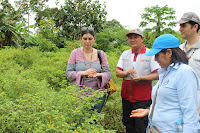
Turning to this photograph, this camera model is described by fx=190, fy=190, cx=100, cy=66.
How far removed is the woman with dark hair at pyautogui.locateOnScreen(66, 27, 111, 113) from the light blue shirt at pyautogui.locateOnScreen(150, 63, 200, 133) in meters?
1.19

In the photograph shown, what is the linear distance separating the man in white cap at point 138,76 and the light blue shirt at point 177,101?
1.13 m

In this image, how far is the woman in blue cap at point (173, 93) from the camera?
1552 millimetres

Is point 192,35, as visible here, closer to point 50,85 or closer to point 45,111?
point 45,111

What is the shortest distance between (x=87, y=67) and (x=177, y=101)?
158cm

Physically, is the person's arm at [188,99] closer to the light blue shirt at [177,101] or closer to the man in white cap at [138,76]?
the light blue shirt at [177,101]

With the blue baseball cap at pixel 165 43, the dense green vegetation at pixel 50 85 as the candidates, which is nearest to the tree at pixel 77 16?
the dense green vegetation at pixel 50 85

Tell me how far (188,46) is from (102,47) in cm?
1271

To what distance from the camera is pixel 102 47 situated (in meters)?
15.1

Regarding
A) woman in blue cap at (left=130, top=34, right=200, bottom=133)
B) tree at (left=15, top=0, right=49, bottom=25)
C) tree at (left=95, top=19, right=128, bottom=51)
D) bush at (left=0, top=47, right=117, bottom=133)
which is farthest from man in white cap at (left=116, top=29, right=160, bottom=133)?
tree at (left=15, top=0, right=49, bottom=25)

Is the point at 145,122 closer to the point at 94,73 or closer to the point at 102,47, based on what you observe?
the point at 94,73

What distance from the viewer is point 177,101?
164 centimetres

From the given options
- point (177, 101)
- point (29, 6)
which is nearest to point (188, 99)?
point (177, 101)

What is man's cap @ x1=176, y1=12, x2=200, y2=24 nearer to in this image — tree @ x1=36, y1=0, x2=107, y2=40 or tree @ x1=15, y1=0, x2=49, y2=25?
tree @ x1=36, y1=0, x2=107, y2=40

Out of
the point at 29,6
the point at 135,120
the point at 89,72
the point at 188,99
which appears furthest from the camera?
the point at 29,6
